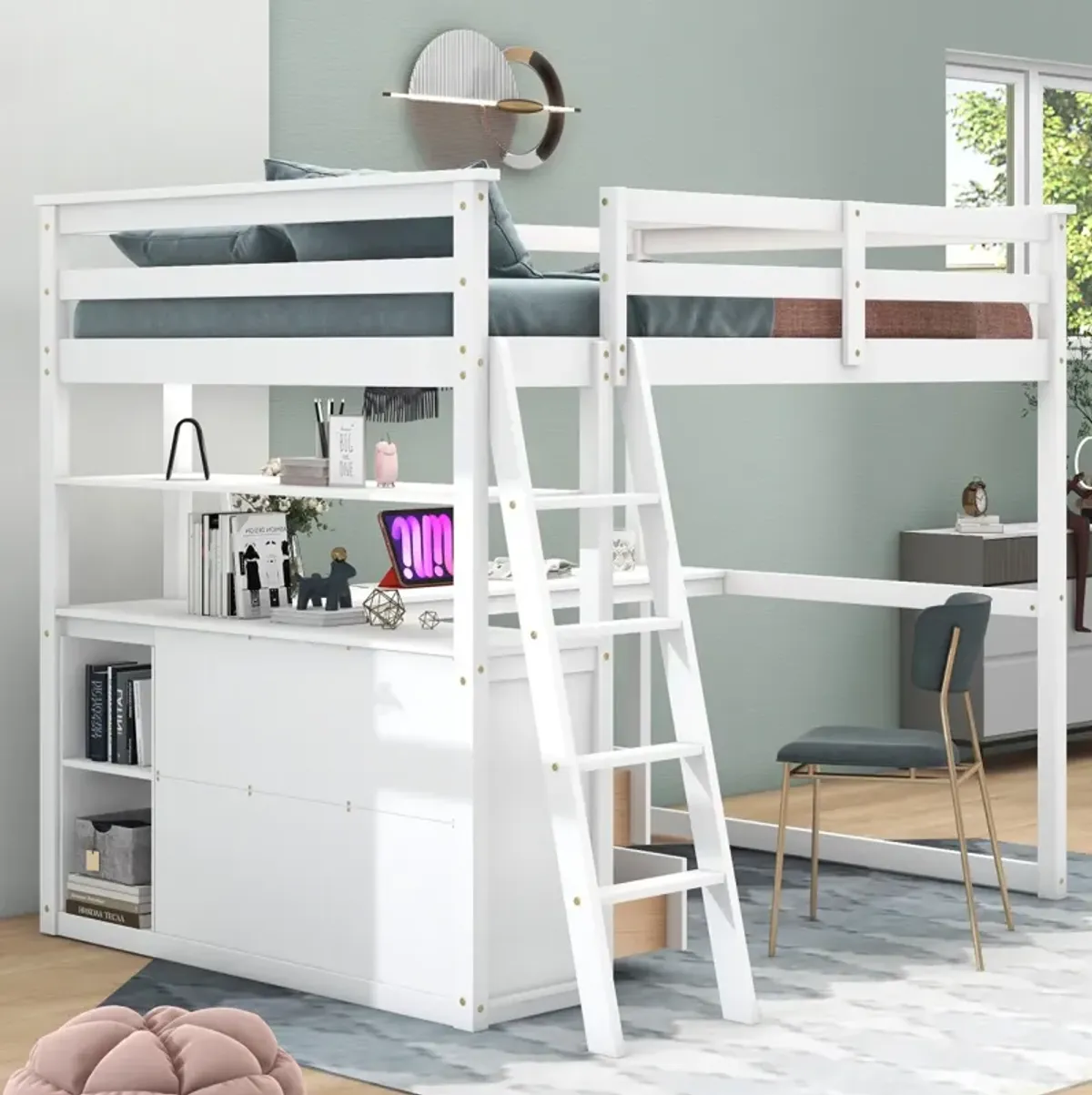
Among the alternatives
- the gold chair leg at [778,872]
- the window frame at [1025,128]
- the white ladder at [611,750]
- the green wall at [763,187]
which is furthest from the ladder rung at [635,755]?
the window frame at [1025,128]

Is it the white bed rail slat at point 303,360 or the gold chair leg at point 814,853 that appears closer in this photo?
the white bed rail slat at point 303,360

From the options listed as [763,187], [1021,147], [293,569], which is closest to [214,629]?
[293,569]

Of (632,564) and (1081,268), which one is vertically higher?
(1081,268)

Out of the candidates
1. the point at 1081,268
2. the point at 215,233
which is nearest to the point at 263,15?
the point at 215,233

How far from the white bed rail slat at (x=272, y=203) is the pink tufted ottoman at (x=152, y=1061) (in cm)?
169

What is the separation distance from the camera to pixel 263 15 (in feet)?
17.7

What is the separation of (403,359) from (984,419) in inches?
143

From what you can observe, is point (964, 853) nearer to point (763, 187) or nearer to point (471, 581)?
point (471, 581)

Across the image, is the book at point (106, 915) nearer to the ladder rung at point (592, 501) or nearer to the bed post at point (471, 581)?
the bed post at point (471, 581)

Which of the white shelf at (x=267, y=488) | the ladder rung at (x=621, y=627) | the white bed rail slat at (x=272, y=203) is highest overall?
the white bed rail slat at (x=272, y=203)

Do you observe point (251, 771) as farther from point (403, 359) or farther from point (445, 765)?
point (403, 359)

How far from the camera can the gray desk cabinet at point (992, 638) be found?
668 cm

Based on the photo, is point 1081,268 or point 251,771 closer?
point 251,771

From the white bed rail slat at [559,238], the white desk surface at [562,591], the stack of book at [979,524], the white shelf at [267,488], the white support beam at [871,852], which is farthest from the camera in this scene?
the stack of book at [979,524]
